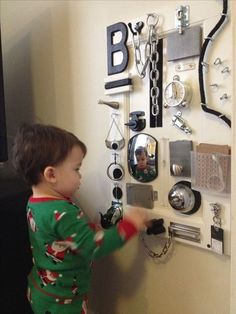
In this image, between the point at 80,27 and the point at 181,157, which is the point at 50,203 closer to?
the point at 181,157

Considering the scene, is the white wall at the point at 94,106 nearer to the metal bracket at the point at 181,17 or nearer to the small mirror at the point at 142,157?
the metal bracket at the point at 181,17

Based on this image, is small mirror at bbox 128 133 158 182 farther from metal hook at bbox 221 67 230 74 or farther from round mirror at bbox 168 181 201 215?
metal hook at bbox 221 67 230 74

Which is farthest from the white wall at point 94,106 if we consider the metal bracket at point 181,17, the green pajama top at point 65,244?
the green pajama top at point 65,244

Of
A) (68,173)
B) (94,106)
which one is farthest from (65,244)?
(94,106)

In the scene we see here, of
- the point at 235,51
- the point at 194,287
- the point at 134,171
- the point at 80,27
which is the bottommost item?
the point at 194,287

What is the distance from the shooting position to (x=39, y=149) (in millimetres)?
714

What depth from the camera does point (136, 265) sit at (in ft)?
3.23

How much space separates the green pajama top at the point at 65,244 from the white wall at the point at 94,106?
0.88 ft

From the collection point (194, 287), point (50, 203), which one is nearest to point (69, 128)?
point (50, 203)

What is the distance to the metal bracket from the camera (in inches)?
29.9

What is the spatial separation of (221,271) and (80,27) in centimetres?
94

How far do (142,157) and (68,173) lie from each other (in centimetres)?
26

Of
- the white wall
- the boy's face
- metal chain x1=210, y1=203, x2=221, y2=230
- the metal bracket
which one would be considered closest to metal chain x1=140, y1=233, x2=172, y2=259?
the white wall

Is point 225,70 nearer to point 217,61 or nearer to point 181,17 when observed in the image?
point 217,61
